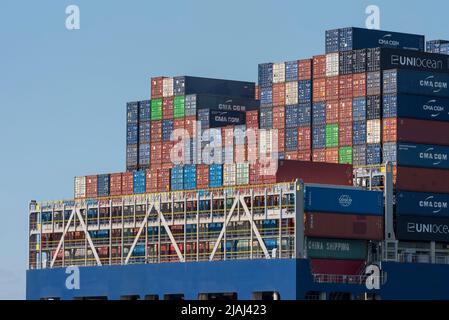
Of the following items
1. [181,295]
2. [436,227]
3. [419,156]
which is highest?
[419,156]

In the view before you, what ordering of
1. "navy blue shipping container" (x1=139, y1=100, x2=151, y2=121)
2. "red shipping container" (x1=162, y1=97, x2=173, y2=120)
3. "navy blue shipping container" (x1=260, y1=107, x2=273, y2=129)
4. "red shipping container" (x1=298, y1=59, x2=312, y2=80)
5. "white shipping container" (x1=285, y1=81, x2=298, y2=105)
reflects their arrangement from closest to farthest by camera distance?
1. "red shipping container" (x1=298, y1=59, x2=312, y2=80)
2. "white shipping container" (x1=285, y1=81, x2=298, y2=105)
3. "navy blue shipping container" (x1=260, y1=107, x2=273, y2=129)
4. "red shipping container" (x1=162, y1=97, x2=173, y2=120)
5. "navy blue shipping container" (x1=139, y1=100, x2=151, y2=121)

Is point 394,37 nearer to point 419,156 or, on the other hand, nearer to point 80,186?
point 419,156

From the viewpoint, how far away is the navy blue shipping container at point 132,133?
3642 inches

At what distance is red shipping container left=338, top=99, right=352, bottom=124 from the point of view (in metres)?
77.4

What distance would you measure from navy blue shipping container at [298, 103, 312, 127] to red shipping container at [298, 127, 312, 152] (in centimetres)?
35

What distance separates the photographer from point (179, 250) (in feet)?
272

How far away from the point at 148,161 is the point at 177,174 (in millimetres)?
7510

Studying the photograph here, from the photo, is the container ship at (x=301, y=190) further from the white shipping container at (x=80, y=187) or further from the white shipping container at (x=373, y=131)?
the white shipping container at (x=80, y=187)

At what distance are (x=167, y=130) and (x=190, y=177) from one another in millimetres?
8750

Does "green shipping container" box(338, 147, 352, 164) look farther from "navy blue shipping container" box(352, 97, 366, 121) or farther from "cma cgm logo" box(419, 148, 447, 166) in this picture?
"cma cgm logo" box(419, 148, 447, 166)

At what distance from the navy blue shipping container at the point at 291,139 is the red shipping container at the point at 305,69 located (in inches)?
149

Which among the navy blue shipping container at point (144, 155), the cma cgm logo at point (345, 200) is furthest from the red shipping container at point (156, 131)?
the cma cgm logo at point (345, 200)

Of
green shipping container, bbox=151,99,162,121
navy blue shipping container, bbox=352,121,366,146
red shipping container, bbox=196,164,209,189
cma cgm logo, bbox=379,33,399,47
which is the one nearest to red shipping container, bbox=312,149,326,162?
navy blue shipping container, bbox=352,121,366,146
